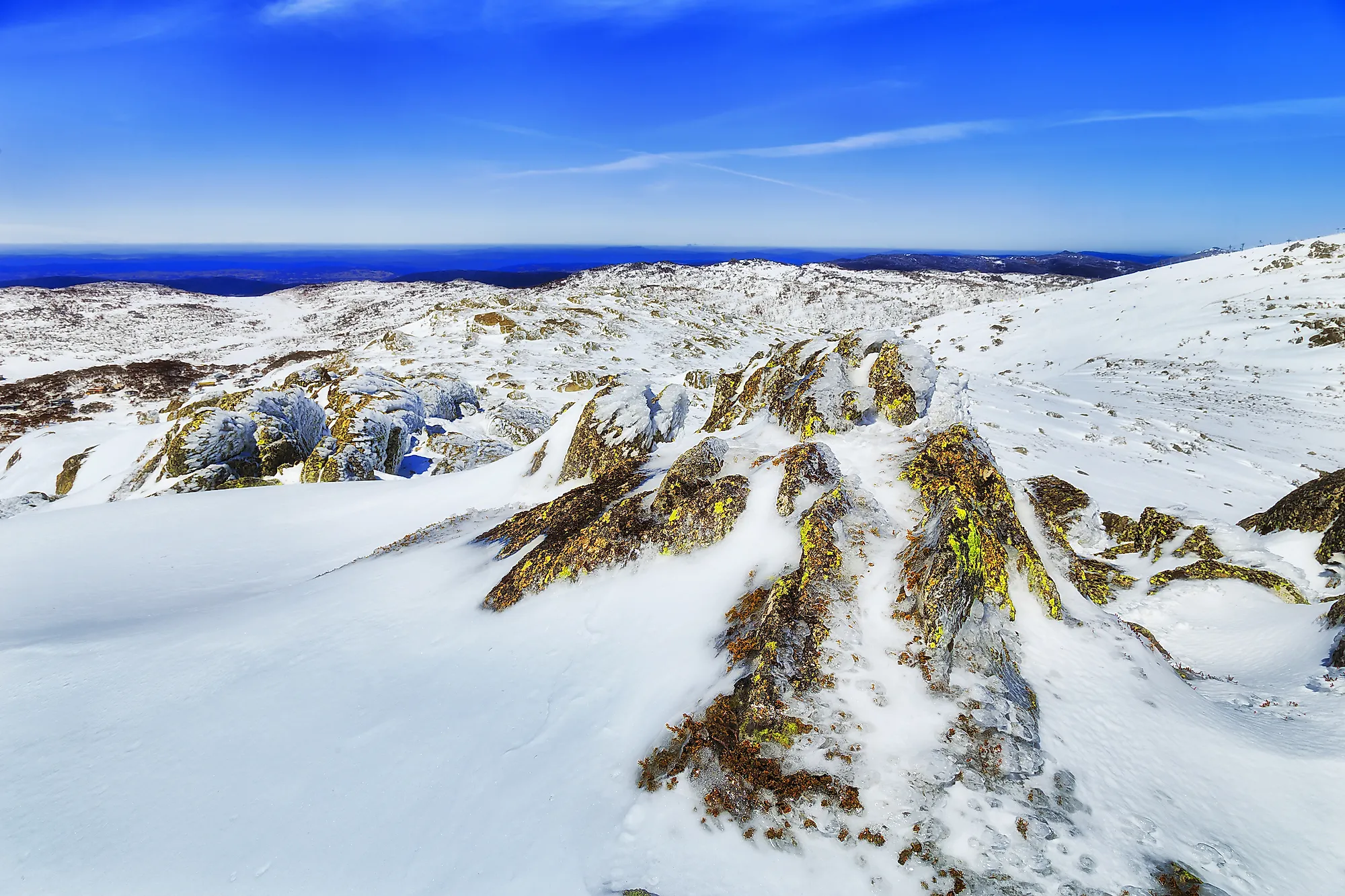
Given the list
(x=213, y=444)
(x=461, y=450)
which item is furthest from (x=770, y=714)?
(x=213, y=444)

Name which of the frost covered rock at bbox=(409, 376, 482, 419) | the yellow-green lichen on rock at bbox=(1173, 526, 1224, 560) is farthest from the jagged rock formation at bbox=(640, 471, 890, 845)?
the frost covered rock at bbox=(409, 376, 482, 419)

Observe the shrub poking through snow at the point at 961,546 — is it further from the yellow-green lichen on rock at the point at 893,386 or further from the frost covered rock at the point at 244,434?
the frost covered rock at the point at 244,434

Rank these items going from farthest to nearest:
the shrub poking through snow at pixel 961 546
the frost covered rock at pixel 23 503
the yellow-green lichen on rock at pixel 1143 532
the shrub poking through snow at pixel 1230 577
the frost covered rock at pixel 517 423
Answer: the frost covered rock at pixel 517 423 < the frost covered rock at pixel 23 503 < the yellow-green lichen on rock at pixel 1143 532 < the shrub poking through snow at pixel 1230 577 < the shrub poking through snow at pixel 961 546

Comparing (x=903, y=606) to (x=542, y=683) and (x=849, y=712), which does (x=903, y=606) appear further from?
(x=542, y=683)

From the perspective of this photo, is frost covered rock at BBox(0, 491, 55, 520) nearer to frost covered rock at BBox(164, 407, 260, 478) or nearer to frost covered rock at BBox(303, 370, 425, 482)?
frost covered rock at BBox(164, 407, 260, 478)

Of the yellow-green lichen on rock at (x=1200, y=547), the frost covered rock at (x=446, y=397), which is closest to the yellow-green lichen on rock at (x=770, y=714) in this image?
the yellow-green lichen on rock at (x=1200, y=547)

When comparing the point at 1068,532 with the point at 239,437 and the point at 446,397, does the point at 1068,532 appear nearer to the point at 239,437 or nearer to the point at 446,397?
the point at 446,397
